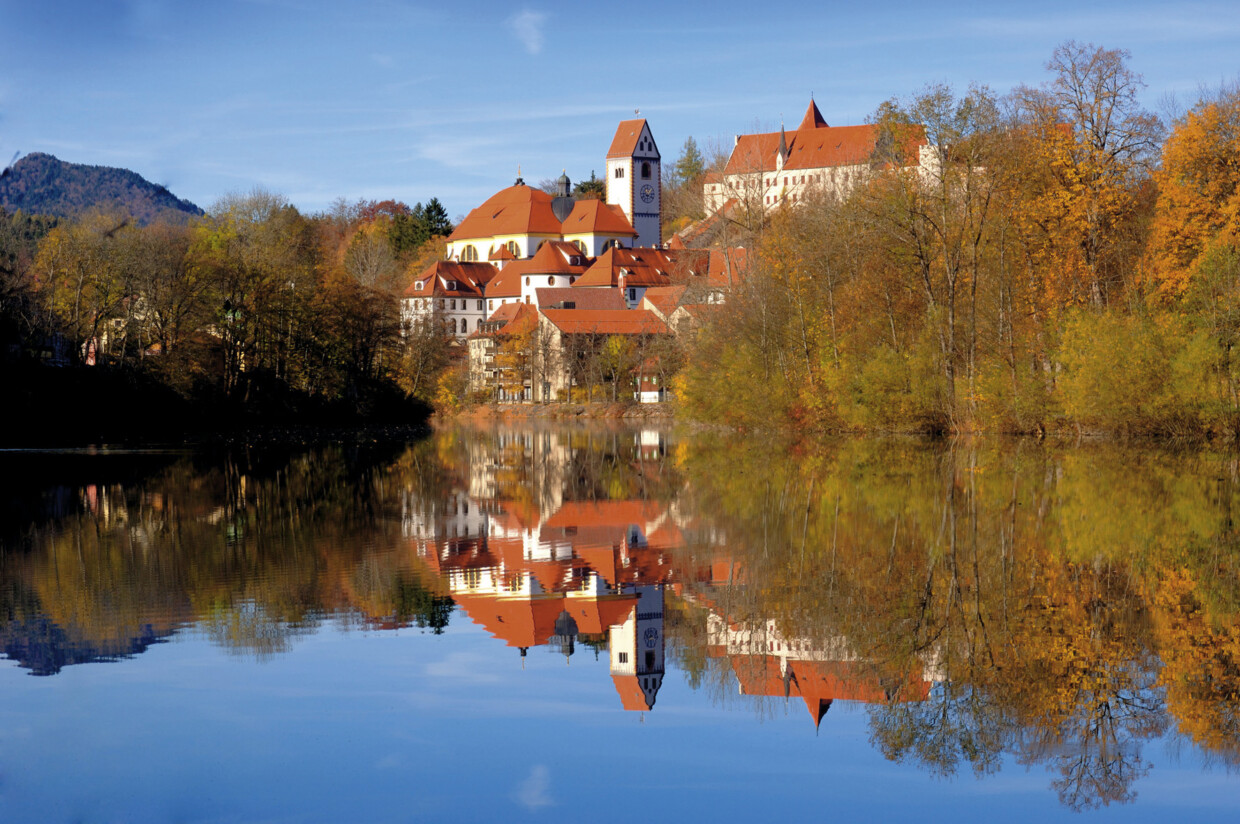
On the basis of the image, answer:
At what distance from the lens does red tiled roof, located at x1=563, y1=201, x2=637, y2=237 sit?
431 feet

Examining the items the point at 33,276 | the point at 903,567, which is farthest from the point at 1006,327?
the point at 33,276

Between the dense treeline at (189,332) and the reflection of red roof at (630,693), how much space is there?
4421 centimetres

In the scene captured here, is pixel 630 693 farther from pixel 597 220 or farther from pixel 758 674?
pixel 597 220

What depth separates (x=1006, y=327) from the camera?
131ft

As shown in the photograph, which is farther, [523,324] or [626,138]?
[626,138]

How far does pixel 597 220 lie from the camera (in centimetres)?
13162

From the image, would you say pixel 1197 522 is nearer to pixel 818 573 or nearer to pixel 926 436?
pixel 818 573

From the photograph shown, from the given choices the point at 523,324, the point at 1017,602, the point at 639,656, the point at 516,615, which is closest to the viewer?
the point at 639,656

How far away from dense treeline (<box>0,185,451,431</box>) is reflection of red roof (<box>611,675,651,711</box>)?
145 feet

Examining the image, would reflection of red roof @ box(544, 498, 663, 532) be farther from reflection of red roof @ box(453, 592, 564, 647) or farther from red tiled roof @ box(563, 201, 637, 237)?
red tiled roof @ box(563, 201, 637, 237)

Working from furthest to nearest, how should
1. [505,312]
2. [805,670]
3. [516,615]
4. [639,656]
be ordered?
1. [505,312]
2. [516,615]
3. [639,656]
4. [805,670]

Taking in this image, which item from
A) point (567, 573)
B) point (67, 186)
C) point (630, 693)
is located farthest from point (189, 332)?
point (67, 186)

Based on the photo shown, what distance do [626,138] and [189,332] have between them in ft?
276

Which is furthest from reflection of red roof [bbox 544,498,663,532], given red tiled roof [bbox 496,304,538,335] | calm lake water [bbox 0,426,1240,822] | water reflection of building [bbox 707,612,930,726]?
red tiled roof [bbox 496,304,538,335]
